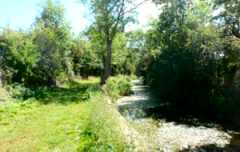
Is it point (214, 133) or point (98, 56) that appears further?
point (98, 56)

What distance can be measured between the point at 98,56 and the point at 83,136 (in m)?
37.2

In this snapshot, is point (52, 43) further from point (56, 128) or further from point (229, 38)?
point (56, 128)

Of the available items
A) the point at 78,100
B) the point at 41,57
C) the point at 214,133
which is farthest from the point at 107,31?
the point at 214,133

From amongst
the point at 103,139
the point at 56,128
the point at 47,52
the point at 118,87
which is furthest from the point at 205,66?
the point at 103,139

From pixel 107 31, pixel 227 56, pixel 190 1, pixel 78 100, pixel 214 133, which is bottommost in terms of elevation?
pixel 214 133

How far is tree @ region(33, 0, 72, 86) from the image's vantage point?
30062 millimetres

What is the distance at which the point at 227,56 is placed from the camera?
21.9 meters

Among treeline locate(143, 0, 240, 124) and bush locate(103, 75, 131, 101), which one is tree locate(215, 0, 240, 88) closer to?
treeline locate(143, 0, 240, 124)

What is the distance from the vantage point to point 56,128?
40.1ft

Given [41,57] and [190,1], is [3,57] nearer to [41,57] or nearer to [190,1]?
[41,57]

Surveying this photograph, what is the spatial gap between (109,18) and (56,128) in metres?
23.6

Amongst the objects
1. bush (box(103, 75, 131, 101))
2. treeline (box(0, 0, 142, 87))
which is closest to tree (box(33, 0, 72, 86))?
treeline (box(0, 0, 142, 87))

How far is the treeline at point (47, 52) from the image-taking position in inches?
979

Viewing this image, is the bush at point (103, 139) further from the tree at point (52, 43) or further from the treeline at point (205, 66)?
the tree at point (52, 43)
